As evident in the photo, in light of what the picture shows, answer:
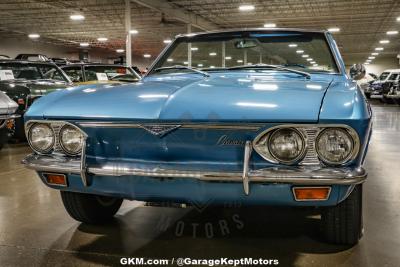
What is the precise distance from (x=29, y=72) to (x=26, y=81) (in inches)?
22.2

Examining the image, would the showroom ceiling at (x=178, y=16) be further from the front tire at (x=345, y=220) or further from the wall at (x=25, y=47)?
the front tire at (x=345, y=220)

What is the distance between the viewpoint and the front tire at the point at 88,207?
285 cm

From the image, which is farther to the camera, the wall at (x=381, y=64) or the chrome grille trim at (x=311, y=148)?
the wall at (x=381, y=64)

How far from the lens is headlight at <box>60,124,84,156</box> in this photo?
7.52 ft

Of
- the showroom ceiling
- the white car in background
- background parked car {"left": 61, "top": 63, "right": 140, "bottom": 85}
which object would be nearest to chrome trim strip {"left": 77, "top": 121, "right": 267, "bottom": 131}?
background parked car {"left": 61, "top": 63, "right": 140, "bottom": 85}

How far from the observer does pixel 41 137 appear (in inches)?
93.5

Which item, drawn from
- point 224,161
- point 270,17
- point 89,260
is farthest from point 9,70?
point 270,17

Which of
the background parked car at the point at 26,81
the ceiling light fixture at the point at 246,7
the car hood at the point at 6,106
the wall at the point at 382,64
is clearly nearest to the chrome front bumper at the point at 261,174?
the car hood at the point at 6,106

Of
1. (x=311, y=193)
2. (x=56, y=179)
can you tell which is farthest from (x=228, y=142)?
(x=56, y=179)

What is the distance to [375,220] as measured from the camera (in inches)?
123

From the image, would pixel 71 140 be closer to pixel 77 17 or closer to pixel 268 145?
pixel 268 145

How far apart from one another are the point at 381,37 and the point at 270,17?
39.8 feet

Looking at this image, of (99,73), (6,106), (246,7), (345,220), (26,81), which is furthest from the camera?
(246,7)

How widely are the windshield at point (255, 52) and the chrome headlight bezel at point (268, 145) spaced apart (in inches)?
50.5
